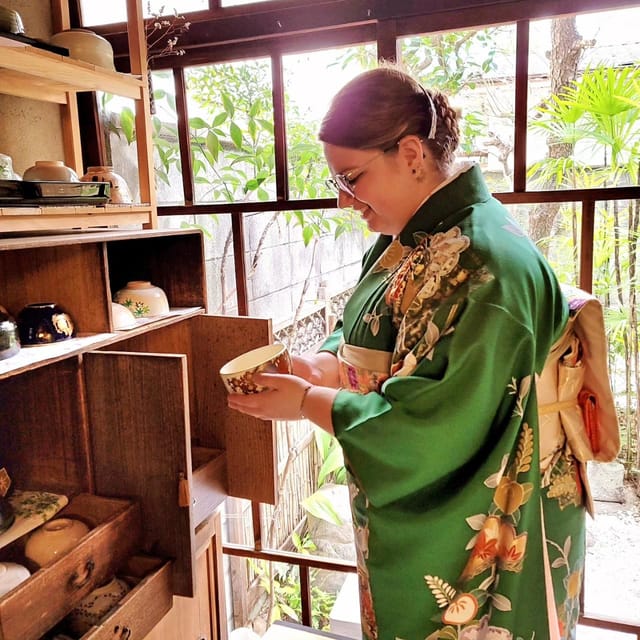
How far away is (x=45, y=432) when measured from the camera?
4.04 ft

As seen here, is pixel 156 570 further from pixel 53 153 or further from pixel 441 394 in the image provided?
pixel 53 153

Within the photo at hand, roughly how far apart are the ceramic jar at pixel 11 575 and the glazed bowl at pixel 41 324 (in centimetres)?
37

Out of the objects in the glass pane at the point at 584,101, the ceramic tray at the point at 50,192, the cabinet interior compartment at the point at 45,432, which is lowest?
the cabinet interior compartment at the point at 45,432

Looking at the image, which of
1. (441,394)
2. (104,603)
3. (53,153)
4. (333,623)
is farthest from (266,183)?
(333,623)

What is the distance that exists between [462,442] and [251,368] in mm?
363

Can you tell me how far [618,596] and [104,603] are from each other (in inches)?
46.6

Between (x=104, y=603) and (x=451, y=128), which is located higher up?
(x=451, y=128)

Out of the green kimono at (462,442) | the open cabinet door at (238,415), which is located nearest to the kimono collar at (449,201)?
the green kimono at (462,442)

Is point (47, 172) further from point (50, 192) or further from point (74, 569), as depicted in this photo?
point (74, 569)

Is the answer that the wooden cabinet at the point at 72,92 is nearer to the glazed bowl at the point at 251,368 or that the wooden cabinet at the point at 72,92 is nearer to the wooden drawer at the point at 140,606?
the glazed bowl at the point at 251,368

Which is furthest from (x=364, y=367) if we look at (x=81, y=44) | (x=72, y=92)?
(x=72, y=92)

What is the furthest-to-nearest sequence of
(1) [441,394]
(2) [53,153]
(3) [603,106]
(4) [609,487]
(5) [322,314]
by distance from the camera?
(5) [322,314] < (2) [53,153] < (4) [609,487] < (3) [603,106] < (1) [441,394]

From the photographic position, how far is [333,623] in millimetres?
1803

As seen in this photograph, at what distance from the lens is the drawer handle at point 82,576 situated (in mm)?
970
